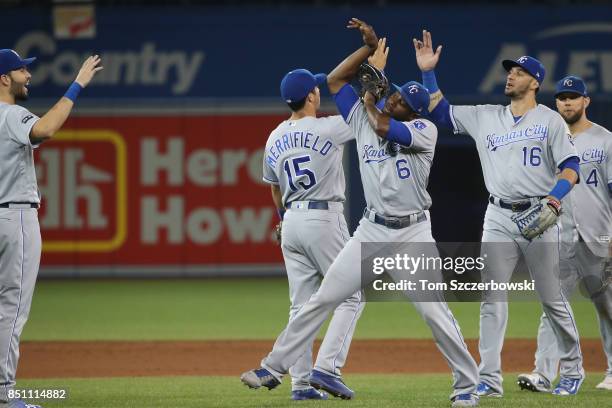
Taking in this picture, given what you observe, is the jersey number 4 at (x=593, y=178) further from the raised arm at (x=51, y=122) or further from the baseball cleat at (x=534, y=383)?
the raised arm at (x=51, y=122)

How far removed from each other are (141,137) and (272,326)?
6.37 metres

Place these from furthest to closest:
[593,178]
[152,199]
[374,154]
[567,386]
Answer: [152,199]
[593,178]
[567,386]
[374,154]

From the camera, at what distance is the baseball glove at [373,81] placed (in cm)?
625

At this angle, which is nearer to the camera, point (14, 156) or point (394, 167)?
point (14, 156)

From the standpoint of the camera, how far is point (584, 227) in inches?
295

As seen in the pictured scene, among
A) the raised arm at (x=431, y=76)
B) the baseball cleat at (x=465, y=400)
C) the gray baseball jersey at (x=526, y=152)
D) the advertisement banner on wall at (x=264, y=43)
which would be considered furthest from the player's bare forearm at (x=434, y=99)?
the advertisement banner on wall at (x=264, y=43)

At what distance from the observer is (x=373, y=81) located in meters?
6.25

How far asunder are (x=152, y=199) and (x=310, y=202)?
1024cm

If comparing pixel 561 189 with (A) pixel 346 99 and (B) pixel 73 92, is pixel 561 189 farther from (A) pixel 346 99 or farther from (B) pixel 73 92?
(B) pixel 73 92

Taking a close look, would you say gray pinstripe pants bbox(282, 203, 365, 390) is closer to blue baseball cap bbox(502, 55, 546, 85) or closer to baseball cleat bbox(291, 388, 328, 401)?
baseball cleat bbox(291, 388, 328, 401)

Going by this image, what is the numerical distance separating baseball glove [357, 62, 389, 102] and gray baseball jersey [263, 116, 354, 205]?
2.06 ft

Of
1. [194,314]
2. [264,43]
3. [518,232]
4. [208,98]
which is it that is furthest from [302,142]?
[264,43]

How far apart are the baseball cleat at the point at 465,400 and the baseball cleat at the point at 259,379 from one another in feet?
3.57

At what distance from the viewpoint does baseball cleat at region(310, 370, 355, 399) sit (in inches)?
260
